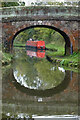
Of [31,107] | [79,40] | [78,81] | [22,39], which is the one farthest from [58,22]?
[22,39]

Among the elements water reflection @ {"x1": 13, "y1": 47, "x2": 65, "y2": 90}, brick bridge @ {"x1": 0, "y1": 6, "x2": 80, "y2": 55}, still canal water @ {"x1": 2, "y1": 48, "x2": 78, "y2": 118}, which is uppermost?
brick bridge @ {"x1": 0, "y1": 6, "x2": 80, "y2": 55}

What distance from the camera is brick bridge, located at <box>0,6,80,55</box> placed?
17531mm

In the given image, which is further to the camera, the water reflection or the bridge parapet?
the bridge parapet

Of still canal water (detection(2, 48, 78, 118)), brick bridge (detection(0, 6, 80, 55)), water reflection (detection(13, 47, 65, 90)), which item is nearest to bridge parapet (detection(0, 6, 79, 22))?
brick bridge (detection(0, 6, 80, 55))

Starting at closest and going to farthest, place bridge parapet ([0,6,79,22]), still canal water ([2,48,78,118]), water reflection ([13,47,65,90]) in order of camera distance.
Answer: still canal water ([2,48,78,118]) < water reflection ([13,47,65,90]) < bridge parapet ([0,6,79,22])

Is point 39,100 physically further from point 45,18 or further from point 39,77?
point 45,18

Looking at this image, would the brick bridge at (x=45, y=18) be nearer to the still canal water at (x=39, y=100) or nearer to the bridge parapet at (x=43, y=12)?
the bridge parapet at (x=43, y=12)

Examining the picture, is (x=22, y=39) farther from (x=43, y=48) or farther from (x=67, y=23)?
(x=67, y=23)

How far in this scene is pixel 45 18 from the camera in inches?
696

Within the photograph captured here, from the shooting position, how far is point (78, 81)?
1052 centimetres

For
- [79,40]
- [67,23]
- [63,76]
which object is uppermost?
[67,23]

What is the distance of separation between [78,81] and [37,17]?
26.8 feet

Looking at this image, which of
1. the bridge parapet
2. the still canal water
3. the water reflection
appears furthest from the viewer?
the bridge parapet

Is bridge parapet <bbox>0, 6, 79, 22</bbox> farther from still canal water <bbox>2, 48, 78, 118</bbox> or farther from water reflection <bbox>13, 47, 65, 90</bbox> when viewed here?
still canal water <bbox>2, 48, 78, 118</bbox>
